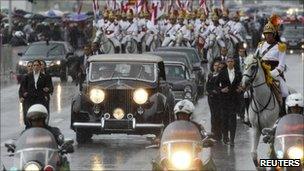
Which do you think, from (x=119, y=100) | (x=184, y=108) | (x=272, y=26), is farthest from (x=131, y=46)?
(x=184, y=108)

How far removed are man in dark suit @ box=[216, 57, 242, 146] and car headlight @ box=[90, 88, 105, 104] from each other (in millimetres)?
2351

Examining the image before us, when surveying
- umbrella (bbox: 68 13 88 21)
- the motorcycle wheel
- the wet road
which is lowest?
the wet road

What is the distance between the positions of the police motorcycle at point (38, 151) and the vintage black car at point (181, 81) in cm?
1419

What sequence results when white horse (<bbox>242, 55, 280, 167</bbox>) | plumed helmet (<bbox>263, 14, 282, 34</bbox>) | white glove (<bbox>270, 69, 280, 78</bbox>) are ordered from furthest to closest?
1. plumed helmet (<bbox>263, 14, 282, 34</bbox>)
2. white glove (<bbox>270, 69, 280, 78</bbox>)
3. white horse (<bbox>242, 55, 280, 167</bbox>)

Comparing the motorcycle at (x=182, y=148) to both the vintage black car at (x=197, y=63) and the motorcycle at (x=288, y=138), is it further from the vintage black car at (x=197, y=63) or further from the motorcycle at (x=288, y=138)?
the vintage black car at (x=197, y=63)

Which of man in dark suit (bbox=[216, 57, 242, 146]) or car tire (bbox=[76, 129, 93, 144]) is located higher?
man in dark suit (bbox=[216, 57, 242, 146])

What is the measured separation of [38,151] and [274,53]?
270 inches

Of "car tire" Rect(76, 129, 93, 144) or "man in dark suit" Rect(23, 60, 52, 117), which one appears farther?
"car tire" Rect(76, 129, 93, 144)

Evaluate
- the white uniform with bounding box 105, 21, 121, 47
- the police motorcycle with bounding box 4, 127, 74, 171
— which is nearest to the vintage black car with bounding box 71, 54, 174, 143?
the police motorcycle with bounding box 4, 127, 74, 171

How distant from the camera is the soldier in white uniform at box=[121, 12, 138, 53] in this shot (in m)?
44.0

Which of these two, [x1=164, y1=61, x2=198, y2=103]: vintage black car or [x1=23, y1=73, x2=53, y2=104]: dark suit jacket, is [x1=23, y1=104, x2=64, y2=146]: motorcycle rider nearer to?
[x1=23, y1=73, x2=53, y2=104]: dark suit jacket

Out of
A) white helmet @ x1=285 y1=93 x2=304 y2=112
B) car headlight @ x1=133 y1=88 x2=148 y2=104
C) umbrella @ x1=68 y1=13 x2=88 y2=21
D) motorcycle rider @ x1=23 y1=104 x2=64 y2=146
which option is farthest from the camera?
umbrella @ x1=68 y1=13 x2=88 y2=21

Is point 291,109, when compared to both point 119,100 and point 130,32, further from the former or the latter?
point 130,32

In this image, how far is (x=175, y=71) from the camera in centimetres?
2894
